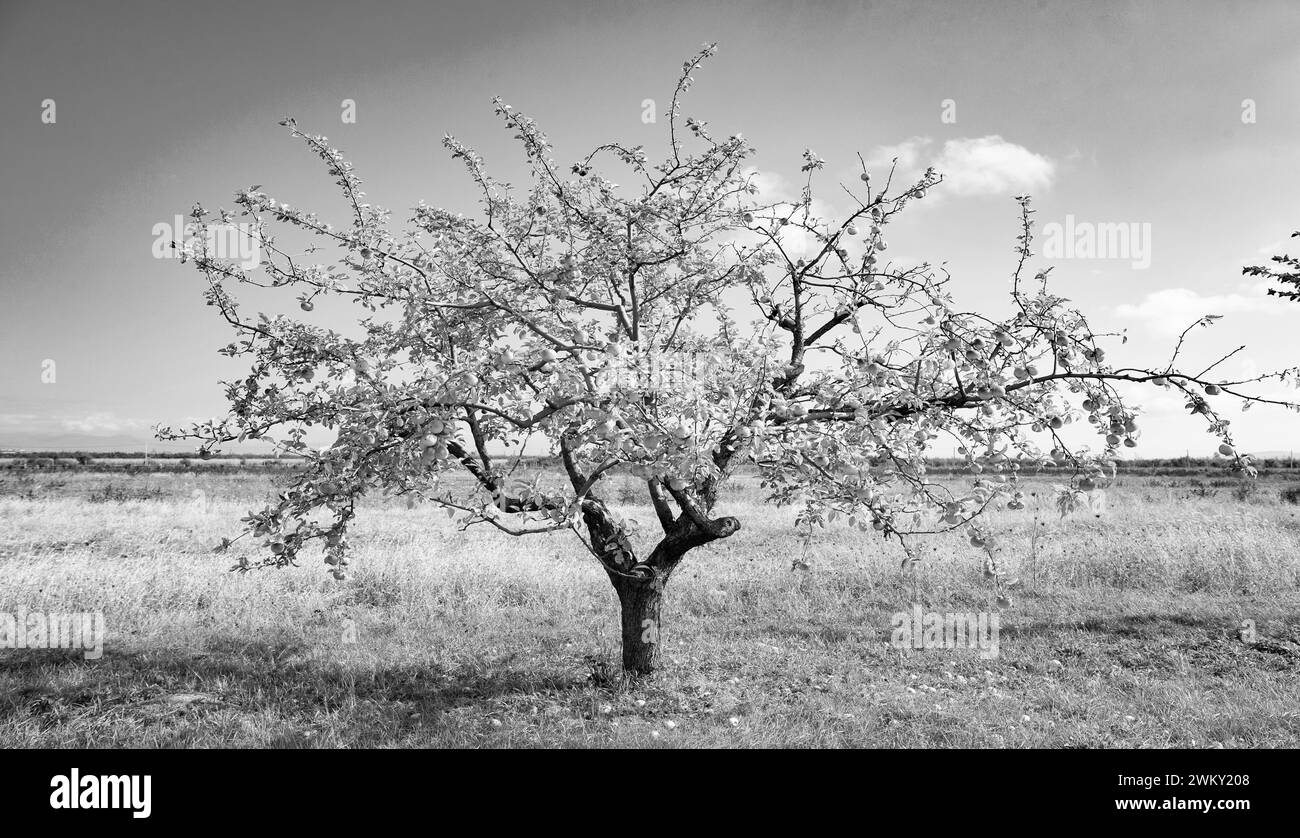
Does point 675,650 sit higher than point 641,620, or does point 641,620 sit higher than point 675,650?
point 641,620

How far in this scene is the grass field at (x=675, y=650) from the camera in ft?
25.0

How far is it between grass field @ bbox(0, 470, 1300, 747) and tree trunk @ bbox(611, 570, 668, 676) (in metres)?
0.27

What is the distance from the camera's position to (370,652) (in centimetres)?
1051

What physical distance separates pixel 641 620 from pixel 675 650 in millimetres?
2018

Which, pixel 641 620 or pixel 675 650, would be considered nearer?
pixel 641 620

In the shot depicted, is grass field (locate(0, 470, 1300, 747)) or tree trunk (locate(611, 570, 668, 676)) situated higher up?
tree trunk (locate(611, 570, 668, 676))

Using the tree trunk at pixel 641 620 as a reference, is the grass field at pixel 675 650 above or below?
below

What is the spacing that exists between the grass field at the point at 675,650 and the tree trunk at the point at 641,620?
27 cm

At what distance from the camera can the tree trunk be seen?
8.84 m

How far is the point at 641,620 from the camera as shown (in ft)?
29.1

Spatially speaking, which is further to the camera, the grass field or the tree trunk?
the tree trunk
